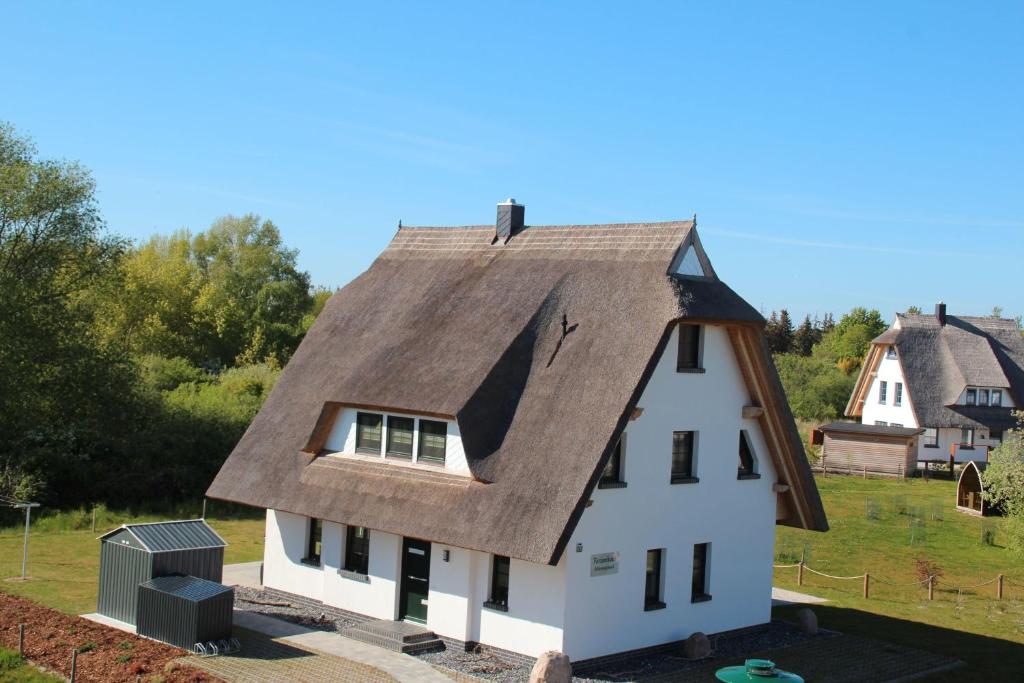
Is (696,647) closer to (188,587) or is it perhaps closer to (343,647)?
(343,647)

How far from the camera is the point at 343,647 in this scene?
63.8ft

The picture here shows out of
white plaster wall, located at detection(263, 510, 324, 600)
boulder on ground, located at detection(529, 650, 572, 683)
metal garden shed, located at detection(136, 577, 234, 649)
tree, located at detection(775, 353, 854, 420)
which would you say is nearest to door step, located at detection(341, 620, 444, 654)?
white plaster wall, located at detection(263, 510, 324, 600)

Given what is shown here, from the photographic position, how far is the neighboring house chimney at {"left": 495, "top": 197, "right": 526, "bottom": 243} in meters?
24.1

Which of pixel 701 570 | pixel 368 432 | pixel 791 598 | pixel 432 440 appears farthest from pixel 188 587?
pixel 791 598

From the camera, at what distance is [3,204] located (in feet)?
121

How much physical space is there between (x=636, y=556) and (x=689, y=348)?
4.36 m

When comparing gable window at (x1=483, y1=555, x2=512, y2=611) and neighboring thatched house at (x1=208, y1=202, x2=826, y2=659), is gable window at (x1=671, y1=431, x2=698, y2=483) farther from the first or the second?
gable window at (x1=483, y1=555, x2=512, y2=611)

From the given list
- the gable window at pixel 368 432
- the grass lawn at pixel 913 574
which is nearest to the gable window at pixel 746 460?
the grass lawn at pixel 913 574

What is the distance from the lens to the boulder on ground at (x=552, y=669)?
16766 mm

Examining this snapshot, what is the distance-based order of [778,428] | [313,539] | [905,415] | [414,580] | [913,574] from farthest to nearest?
[905,415] → [913,574] → [313,539] → [778,428] → [414,580]

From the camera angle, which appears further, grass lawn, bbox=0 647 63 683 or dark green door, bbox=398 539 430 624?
dark green door, bbox=398 539 430 624

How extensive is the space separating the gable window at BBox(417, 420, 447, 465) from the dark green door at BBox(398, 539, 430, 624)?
173 cm

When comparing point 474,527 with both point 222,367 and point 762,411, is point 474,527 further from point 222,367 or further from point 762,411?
point 222,367

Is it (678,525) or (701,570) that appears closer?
(678,525)
